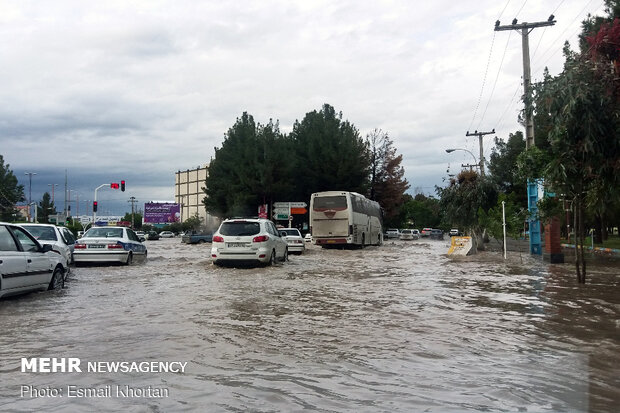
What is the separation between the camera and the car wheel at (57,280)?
455 inches

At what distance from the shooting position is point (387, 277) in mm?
15273

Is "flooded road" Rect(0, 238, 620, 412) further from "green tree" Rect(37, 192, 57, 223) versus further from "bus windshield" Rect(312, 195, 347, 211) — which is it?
"green tree" Rect(37, 192, 57, 223)

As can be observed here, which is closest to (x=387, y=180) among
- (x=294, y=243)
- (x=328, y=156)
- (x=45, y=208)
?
(x=328, y=156)

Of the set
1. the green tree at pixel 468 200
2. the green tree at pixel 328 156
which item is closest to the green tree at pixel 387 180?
the green tree at pixel 328 156

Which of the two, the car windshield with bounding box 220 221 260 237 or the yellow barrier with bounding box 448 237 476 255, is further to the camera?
the yellow barrier with bounding box 448 237 476 255

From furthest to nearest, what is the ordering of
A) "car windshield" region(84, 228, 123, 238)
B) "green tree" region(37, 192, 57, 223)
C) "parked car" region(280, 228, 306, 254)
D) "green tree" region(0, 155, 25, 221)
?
"green tree" region(37, 192, 57, 223) → "green tree" region(0, 155, 25, 221) → "parked car" region(280, 228, 306, 254) → "car windshield" region(84, 228, 123, 238)

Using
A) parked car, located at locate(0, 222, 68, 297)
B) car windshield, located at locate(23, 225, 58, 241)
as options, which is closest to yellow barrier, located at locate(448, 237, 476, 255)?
car windshield, located at locate(23, 225, 58, 241)

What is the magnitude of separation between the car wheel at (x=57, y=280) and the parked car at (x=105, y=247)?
6436mm

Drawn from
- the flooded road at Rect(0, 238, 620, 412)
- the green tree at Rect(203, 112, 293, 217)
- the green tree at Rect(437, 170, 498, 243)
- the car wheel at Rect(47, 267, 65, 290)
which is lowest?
the flooded road at Rect(0, 238, 620, 412)

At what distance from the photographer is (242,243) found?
677 inches

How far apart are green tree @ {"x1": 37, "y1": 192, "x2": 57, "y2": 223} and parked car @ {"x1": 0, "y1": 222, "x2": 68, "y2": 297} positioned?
323ft

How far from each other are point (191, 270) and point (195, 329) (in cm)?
1032

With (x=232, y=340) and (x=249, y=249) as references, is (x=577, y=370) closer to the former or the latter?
(x=232, y=340)

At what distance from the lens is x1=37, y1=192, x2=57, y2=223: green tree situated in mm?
100375
